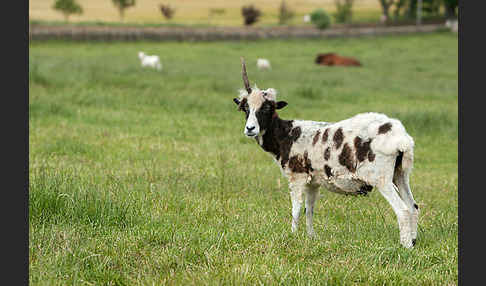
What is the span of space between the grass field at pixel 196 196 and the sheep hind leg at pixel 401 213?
22 cm

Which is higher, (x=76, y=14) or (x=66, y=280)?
(x=76, y=14)

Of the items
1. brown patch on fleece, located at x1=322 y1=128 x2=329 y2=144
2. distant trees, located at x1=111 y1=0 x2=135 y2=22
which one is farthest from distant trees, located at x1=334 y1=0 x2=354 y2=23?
brown patch on fleece, located at x1=322 y1=128 x2=329 y2=144

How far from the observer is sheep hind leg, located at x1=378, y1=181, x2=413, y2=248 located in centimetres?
655

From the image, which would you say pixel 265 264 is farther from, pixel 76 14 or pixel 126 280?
pixel 76 14

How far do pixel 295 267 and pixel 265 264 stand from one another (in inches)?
11.4

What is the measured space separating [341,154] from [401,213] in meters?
0.96

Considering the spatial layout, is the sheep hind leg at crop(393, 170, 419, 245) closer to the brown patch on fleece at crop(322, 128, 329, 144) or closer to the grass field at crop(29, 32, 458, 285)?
the grass field at crop(29, 32, 458, 285)

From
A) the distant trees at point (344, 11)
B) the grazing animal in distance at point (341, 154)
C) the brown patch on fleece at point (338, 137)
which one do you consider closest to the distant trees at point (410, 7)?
the distant trees at point (344, 11)

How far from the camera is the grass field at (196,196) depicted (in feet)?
18.4

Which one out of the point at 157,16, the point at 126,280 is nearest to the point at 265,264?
the point at 126,280

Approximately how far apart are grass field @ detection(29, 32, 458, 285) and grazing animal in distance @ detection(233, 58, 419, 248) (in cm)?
45

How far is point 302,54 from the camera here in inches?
1684

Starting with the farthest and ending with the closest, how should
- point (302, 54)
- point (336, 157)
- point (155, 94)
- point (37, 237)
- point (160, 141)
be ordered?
point (302, 54)
point (155, 94)
point (160, 141)
point (336, 157)
point (37, 237)

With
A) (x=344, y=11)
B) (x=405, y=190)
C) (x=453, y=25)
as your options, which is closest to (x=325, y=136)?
(x=405, y=190)
